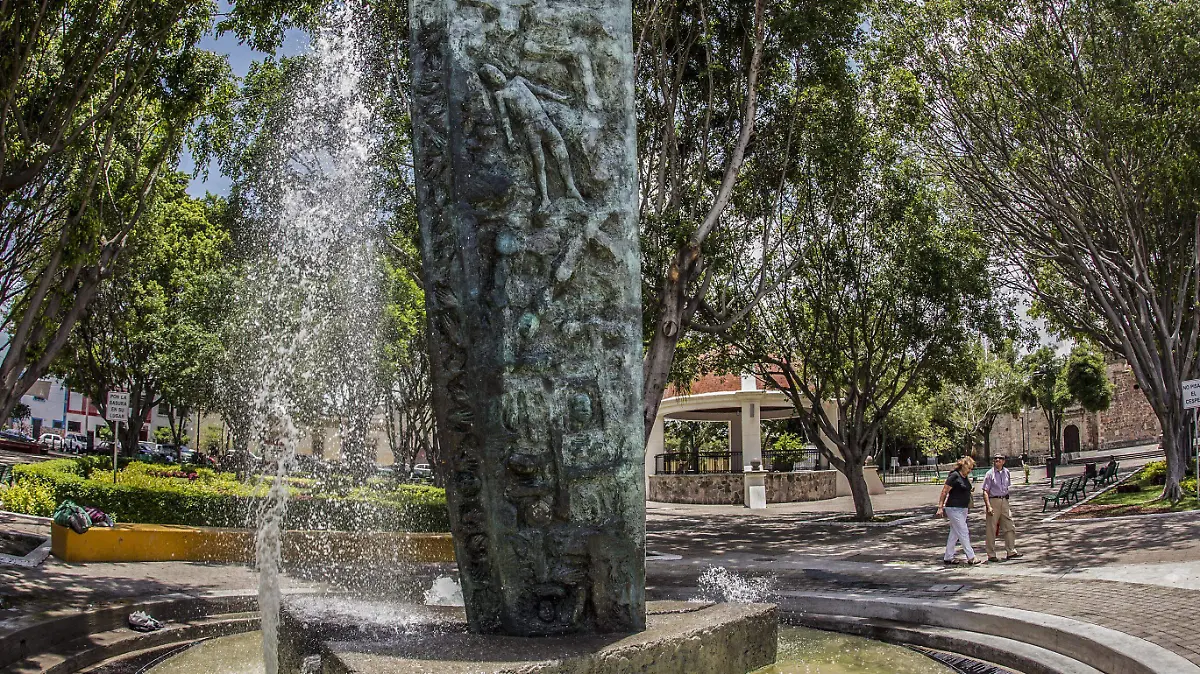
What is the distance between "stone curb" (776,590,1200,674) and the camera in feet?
18.2

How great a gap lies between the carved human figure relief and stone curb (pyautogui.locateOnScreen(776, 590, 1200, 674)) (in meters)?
4.33

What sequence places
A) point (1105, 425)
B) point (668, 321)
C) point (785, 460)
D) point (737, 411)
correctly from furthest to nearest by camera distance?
point (1105, 425) < point (737, 411) < point (785, 460) < point (668, 321)

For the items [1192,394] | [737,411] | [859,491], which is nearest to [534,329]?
[1192,394]

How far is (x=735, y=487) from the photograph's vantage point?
29.4m

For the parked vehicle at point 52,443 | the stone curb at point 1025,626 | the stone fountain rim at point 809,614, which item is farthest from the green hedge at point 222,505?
the parked vehicle at point 52,443

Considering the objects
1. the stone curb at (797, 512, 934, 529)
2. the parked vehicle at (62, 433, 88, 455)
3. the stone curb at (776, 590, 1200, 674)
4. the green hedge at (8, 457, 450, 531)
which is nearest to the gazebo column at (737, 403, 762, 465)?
the stone curb at (797, 512, 934, 529)

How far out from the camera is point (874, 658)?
661cm

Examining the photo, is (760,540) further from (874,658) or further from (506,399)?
(506,399)

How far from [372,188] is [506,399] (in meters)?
12.8

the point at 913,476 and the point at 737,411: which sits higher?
the point at 737,411

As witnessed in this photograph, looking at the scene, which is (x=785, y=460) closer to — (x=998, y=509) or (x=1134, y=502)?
(x=1134, y=502)

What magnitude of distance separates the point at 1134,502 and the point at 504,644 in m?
17.5

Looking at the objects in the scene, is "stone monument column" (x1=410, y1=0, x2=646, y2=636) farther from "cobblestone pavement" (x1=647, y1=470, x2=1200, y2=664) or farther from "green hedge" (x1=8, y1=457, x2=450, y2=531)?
"green hedge" (x1=8, y1=457, x2=450, y2=531)

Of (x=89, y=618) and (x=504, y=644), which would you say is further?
(x=89, y=618)
